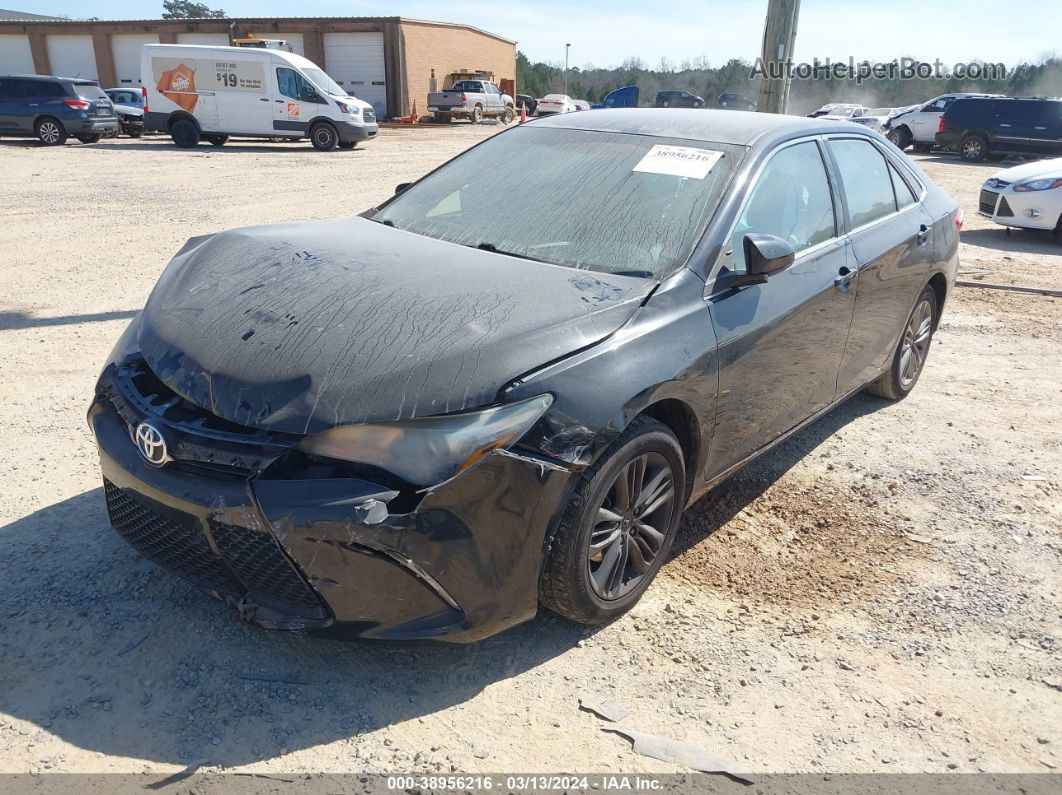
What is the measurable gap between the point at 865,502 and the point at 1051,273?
22.7ft

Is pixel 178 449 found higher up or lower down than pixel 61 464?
higher up

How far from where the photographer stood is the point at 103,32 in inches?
1694

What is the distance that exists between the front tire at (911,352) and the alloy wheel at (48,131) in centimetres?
2231

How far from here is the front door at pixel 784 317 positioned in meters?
3.24

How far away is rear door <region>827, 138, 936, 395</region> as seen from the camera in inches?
164

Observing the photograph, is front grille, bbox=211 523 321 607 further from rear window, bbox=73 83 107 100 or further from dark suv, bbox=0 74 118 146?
rear window, bbox=73 83 107 100

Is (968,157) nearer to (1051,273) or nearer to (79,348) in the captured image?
(1051,273)

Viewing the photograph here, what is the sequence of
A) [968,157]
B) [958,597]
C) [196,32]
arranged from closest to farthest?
[958,597] < [968,157] < [196,32]

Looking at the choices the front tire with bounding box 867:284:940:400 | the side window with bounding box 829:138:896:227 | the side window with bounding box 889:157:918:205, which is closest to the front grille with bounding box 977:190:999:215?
the front tire with bounding box 867:284:940:400

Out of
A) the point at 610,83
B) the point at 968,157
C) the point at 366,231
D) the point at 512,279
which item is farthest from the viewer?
the point at 610,83

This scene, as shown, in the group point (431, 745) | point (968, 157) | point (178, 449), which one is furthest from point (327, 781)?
point (968, 157)

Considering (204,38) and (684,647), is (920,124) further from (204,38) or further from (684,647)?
(204,38)

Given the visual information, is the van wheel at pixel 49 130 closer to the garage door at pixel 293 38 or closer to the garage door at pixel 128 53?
the garage door at pixel 293 38

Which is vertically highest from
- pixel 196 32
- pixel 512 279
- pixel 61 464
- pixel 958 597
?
pixel 196 32
